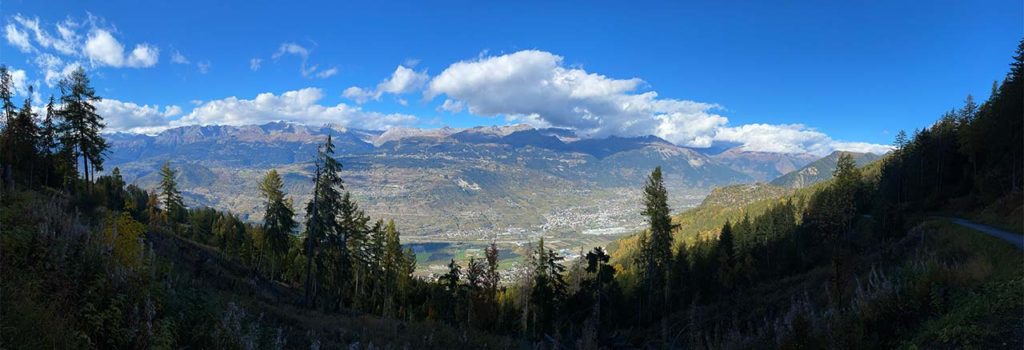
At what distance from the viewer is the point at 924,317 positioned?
9.06 metres

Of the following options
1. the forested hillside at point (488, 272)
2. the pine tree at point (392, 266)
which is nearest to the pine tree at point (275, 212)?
the forested hillside at point (488, 272)

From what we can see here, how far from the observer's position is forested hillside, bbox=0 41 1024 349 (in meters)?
6.66

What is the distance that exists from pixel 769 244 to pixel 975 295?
68948mm

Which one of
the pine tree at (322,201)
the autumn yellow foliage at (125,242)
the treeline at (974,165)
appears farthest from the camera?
the treeline at (974,165)

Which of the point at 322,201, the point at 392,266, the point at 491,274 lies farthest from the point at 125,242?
the point at 392,266

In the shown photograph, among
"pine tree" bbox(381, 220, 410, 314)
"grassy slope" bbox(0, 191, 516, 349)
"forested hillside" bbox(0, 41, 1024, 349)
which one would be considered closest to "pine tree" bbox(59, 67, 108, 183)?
"forested hillside" bbox(0, 41, 1024, 349)

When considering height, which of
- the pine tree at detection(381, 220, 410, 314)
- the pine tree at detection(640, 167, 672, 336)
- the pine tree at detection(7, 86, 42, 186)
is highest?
the pine tree at detection(7, 86, 42, 186)

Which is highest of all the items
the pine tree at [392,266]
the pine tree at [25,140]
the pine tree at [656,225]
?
the pine tree at [25,140]

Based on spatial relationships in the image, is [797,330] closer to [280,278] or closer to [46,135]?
[46,135]

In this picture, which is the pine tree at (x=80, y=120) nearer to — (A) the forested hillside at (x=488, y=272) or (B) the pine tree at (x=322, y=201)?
(A) the forested hillside at (x=488, y=272)

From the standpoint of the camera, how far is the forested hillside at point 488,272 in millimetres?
6656

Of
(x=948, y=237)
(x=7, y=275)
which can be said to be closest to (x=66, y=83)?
→ (x=7, y=275)

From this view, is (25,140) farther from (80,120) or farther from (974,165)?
(974,165)

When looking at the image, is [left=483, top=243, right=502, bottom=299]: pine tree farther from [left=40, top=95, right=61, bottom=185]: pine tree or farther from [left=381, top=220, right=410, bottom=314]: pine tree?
[left=40, top=95, right=61, bottom=185]: pine tree
